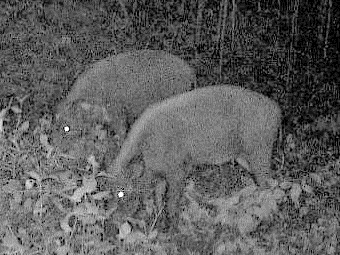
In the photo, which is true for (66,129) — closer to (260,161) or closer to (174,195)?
(174,195)

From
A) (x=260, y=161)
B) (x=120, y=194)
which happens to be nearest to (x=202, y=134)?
(x=260, y=161)

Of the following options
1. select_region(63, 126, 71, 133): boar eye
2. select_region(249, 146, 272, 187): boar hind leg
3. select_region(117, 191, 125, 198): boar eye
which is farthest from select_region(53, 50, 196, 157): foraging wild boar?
select_region(249, 146, 272, 187): boar hind leg

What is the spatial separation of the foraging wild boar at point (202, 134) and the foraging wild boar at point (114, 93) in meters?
0.04

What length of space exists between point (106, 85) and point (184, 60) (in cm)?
23

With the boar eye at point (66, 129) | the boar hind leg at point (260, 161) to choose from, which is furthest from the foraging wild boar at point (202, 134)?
the boar eye at point (66, 129)

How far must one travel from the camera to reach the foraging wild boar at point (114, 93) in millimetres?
1534

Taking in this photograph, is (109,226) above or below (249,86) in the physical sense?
below

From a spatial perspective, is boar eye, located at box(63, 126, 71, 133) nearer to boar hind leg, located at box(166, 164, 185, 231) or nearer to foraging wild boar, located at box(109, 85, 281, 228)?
foraging wild boar, located at box(109, 85, 281, 228)

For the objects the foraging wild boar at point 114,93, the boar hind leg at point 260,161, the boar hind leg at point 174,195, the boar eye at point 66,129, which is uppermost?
the foraging wild boar at point 114,93

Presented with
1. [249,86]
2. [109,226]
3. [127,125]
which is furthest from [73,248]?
[249,86]

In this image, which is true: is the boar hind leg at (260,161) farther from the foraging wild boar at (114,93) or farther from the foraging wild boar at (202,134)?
the foraging wild boar at (114,93)

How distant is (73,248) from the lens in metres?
1.57

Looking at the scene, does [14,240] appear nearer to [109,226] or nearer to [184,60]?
[109,226]

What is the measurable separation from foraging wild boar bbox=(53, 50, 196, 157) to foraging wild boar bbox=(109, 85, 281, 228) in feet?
0.12
